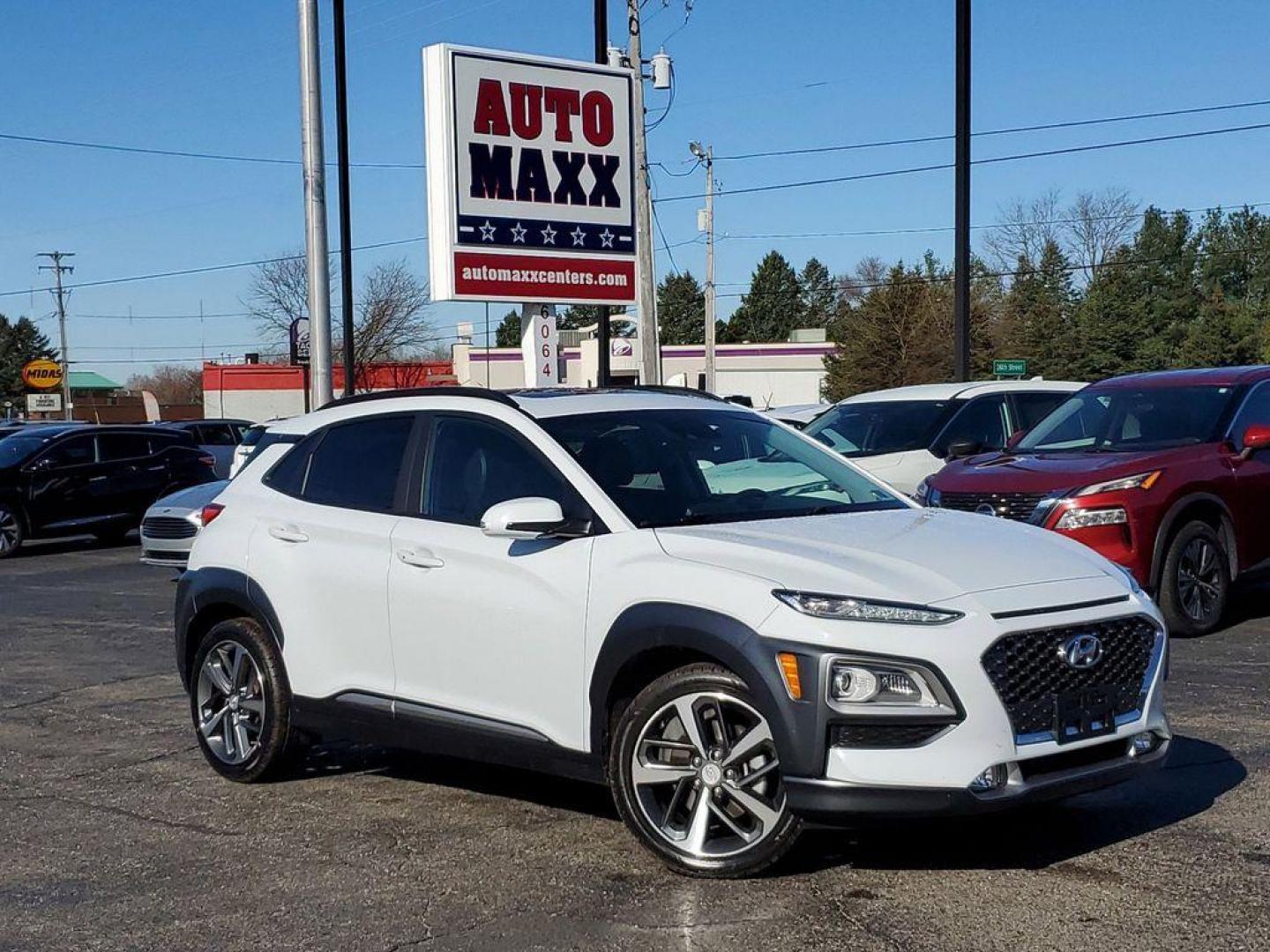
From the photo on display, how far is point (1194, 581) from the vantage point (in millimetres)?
10688

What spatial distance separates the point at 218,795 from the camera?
7137mm

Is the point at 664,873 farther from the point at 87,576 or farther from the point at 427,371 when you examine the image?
the point at 427,371

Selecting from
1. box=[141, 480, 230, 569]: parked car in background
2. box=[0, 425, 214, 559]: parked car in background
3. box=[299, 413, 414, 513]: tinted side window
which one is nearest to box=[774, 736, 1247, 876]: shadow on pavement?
box=[299, 413, 414, 513]: tinted side window

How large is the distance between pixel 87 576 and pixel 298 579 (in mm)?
12504

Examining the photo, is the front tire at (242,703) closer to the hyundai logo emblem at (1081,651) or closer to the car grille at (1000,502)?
the hyundai logo emblem at (1081,651)

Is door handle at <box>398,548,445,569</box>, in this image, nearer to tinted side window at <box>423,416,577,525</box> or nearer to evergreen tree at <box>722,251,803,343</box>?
tinted side window at <box>423,416,577,525</box>

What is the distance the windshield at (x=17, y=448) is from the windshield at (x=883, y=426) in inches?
463

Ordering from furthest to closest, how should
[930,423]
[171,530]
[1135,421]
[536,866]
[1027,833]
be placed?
[171,530]
[930,423]
[1135,421]
[1027,833]
[536,866]

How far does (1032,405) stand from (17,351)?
12406 cm

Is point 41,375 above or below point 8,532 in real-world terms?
above

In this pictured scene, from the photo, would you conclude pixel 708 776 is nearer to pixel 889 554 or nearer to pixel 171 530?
pixel 889 554

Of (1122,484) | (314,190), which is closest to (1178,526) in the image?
(1122,484)

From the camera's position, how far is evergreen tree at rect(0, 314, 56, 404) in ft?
399

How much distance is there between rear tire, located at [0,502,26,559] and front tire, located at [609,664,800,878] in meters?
18.0
